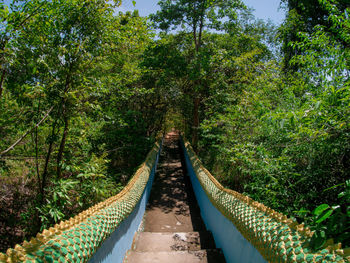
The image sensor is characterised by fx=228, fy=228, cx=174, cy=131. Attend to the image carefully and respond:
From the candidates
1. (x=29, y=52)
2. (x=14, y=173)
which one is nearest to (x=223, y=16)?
(x=29, y=52)

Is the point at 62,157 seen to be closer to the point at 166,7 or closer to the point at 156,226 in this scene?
the point at 156,226

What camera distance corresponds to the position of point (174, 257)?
333 centimetres

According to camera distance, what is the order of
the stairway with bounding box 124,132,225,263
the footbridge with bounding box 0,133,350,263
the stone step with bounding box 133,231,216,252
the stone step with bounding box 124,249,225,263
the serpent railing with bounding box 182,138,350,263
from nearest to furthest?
the serpent railing with bounding box 182,138,350,263, the footbridge with bounding box 0,133,350,263, the stone step with bounding box 124,249,225,263, the stairway with bounding box 124,132,225,263, the stone step with bounding box 133,231,216,252

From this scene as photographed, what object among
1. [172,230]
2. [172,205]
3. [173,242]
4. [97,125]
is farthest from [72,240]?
[172,205]

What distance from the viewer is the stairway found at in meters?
3.41

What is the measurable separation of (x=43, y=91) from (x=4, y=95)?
2.69 meters

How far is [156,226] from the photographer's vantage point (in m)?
5.59

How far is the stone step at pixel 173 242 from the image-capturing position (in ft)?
13.2

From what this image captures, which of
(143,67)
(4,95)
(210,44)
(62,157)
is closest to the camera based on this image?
(62,157)

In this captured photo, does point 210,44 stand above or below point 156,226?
above

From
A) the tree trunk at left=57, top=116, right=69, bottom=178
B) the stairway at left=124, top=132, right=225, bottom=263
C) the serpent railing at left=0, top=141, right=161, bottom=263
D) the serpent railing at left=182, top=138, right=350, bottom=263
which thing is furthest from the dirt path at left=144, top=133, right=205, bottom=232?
the serpent railing at left=0, top=141, right=161, bottom=263

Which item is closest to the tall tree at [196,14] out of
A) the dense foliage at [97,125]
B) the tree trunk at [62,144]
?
the dense foliage at [97,125]

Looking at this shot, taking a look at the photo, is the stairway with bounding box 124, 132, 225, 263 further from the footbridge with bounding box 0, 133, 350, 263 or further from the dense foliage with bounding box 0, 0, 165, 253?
the dense foliage with bounding box 0, 0, 165, 253

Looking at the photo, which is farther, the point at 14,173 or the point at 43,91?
the point at 14,173
